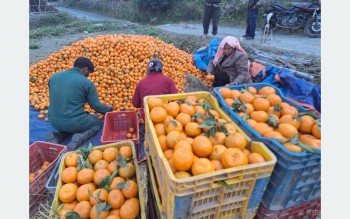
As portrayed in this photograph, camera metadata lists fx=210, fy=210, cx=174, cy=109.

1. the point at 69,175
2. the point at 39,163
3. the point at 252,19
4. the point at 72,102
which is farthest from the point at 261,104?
the point at 252,19

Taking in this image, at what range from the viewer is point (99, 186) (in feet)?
6.84

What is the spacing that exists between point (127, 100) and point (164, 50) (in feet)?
7.51

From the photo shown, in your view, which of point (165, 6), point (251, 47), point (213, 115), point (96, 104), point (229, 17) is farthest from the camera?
point (165, 6)

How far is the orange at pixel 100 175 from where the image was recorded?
6.92ft

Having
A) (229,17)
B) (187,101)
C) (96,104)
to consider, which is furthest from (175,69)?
(229,17)

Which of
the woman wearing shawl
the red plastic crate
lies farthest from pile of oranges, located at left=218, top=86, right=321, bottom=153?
the woman wearing shawl

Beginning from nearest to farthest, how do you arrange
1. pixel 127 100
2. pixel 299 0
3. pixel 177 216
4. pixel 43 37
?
1. pixel 177 216
2. pixel 127 100
3. pixel 43 37
4. pixel 299 0

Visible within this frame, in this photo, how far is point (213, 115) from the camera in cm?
186

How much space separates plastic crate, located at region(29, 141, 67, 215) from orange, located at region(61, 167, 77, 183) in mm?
834

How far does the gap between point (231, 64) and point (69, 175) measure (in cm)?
402

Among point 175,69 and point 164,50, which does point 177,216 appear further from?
point 164,50

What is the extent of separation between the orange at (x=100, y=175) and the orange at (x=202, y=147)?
1049mm

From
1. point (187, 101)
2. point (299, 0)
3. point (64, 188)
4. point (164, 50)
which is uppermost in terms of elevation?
point (299, 0)

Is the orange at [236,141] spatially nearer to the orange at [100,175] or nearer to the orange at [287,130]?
the orange at [287,130]
